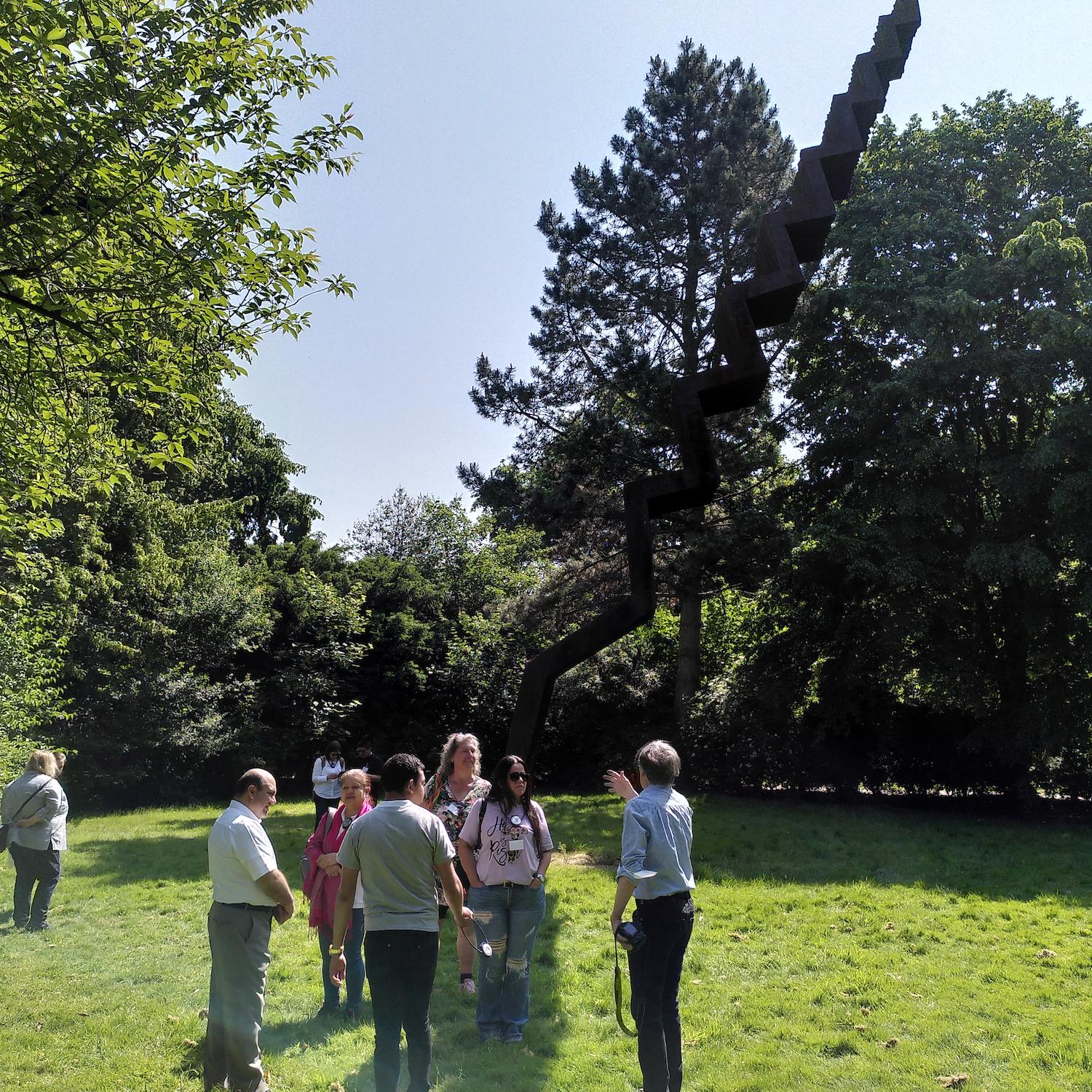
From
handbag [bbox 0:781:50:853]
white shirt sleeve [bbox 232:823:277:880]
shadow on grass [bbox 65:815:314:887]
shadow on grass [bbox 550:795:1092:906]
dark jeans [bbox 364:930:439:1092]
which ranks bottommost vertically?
shadow on grass [bbox 65:815:314:887]

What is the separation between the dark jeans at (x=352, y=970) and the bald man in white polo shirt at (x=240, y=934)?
136 cm

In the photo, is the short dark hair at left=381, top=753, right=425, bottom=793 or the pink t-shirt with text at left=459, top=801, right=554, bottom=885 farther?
the pink t-shirt with text at left=459, top=801, right=554, bottom=885

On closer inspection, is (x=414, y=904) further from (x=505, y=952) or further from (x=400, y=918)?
(x=505, y=952)

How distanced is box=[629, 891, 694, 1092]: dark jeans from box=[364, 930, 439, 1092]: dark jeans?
1074 millimetres

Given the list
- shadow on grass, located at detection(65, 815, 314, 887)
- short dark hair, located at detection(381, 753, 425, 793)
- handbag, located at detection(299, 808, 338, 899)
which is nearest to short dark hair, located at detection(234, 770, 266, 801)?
short dark hair, located at detection(381, 753, 425, 793)

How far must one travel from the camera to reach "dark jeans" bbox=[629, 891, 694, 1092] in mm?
4637

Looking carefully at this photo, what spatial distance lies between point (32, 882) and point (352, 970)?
475cm

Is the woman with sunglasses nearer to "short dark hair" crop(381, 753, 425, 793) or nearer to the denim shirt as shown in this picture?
"short dark hair" crop(381, 753, 425, 793)

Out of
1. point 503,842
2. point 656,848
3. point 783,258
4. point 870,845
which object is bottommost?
point 870,845

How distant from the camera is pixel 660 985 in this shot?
4.68 meters

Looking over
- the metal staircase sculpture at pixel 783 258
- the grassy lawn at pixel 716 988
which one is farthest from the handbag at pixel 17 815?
the metal staircase sculpture at pixel 783 258

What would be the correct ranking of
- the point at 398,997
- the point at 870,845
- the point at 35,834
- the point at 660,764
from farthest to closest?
the point at 870,845 < the point at 35,834 < the point at 660,764 < the point at 398,997

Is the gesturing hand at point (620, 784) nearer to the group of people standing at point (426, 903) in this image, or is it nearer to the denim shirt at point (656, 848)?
the group of people standing at point (426, 903)

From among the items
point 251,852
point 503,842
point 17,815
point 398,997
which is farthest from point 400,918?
point 17,815
